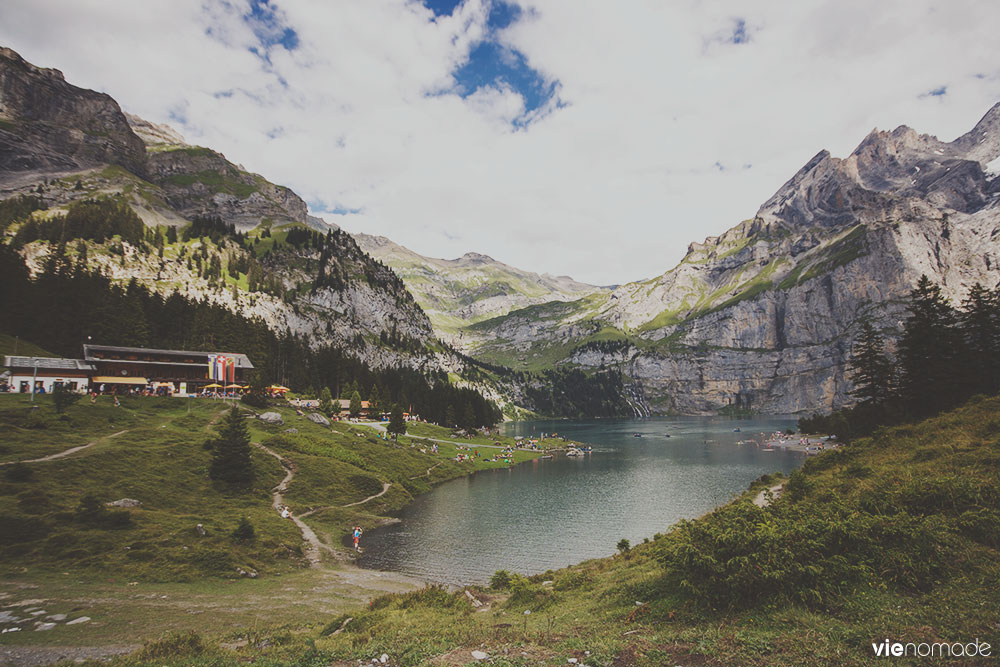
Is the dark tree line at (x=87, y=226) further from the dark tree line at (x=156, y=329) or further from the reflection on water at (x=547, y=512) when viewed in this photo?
the reflection on water at (x=547, y=512)

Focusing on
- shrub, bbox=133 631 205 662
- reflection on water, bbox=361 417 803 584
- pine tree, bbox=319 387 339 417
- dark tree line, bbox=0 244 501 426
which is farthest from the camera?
pine tree, bbox=319 387 339 417

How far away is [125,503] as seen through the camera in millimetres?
40531

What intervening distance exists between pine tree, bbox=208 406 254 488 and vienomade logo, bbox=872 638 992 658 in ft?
198

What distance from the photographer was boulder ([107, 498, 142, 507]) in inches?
1574

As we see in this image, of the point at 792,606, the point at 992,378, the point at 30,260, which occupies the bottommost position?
the point at 792,606

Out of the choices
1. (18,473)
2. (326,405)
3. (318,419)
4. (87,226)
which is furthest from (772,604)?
(87,226)

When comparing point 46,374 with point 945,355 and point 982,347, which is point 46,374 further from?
point 982,347

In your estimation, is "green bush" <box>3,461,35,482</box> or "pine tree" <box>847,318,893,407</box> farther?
"pine tree" <box>847,318,893,407</box>

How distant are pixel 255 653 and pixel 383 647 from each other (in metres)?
5.13

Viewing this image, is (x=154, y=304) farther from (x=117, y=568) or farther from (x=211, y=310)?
(x=117, y=568)

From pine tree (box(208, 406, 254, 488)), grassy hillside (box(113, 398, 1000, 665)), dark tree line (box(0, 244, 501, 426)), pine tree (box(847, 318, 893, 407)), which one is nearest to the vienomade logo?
grassy hillside (box(113, 398, 1000, 665))

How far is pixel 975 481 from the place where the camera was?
18.5m

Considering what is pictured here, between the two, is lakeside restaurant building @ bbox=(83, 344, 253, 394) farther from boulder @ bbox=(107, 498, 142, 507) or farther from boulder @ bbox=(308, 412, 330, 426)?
boulder @ bbox=(107, 498, 142, 507)

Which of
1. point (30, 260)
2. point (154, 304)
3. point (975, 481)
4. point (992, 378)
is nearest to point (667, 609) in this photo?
point (975, 481)
